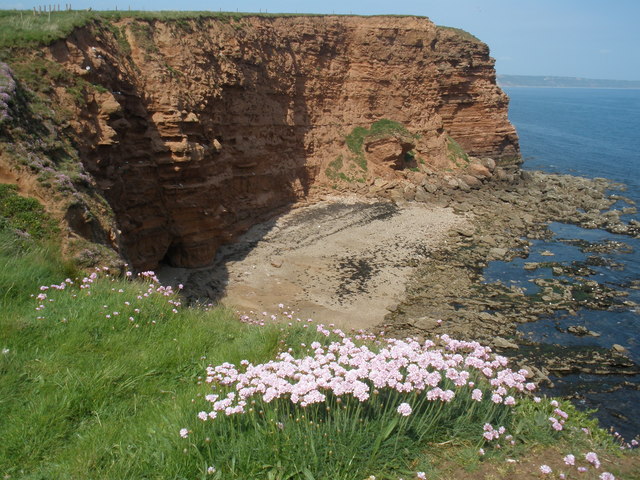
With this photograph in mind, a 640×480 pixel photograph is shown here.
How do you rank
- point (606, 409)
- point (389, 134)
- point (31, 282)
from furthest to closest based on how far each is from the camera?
point (389, 134) → point (606, 409) → point (31, 282)

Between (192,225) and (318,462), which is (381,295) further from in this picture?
(318,462)

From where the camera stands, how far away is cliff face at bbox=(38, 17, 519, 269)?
823 inches

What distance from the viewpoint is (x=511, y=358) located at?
17.9 metres

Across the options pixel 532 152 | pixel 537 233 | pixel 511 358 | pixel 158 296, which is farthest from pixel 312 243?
pixel 532 152

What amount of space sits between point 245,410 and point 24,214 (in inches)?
336

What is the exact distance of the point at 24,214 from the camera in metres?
11.2

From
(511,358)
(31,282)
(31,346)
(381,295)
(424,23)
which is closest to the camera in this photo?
(31,346)

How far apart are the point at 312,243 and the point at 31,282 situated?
19928 millimetres

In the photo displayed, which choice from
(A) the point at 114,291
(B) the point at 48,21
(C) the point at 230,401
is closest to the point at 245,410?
(C) the point at 230,401

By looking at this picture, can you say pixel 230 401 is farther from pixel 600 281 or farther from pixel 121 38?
pixel 600 281

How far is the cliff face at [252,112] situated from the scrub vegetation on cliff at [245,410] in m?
9.81

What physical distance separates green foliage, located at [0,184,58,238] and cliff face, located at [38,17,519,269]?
4.44 meters

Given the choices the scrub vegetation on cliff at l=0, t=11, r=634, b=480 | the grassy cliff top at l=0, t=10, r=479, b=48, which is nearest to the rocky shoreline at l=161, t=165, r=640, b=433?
the grassy cliff top at l=0, t=10, r=479, b=48

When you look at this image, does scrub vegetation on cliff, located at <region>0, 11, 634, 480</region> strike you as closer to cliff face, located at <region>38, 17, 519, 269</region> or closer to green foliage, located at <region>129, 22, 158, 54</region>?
cliff face, located at <region>38, 17, 519, 269</region>
